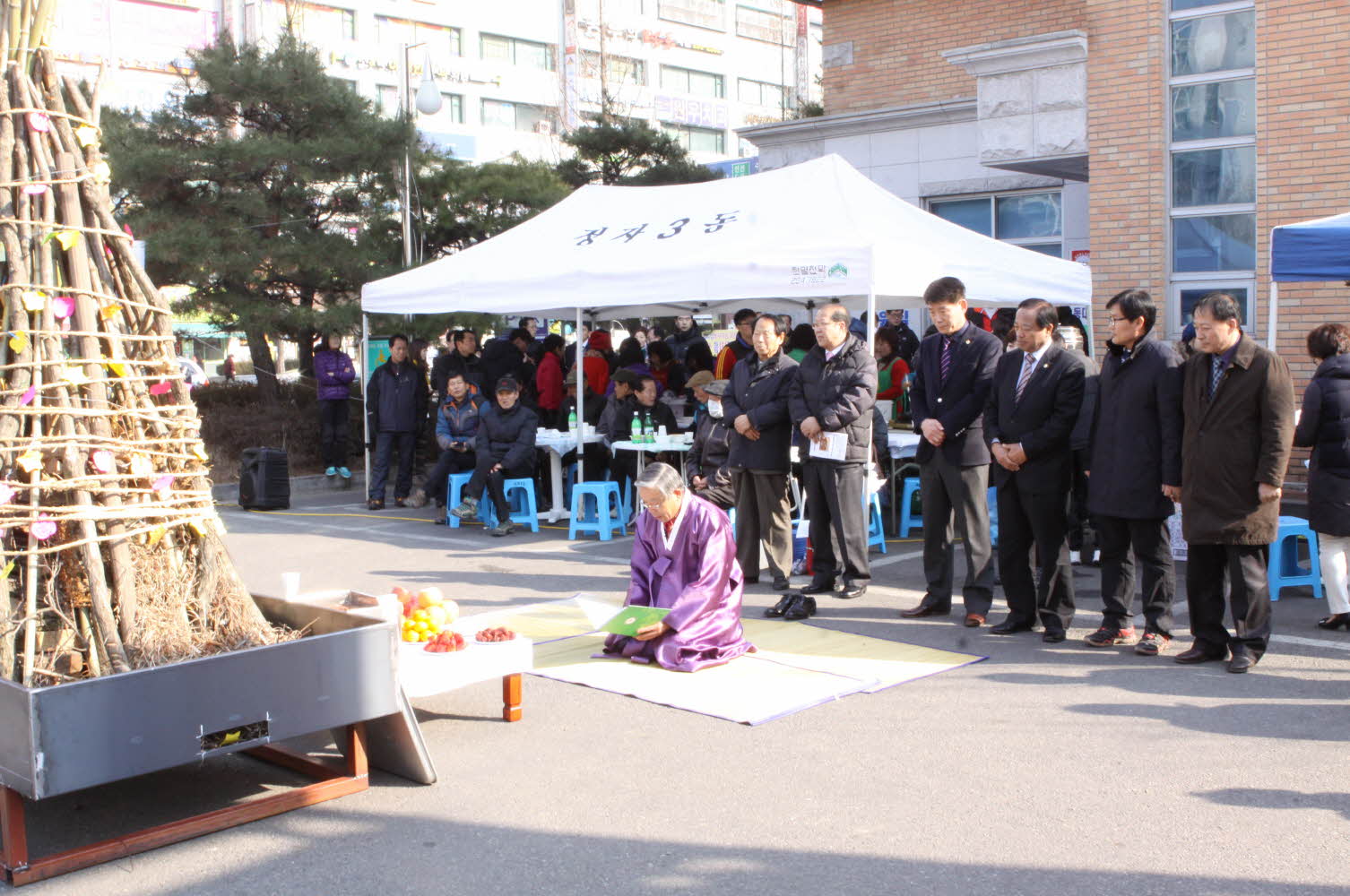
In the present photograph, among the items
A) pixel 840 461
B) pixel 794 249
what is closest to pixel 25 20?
pixel 840 461

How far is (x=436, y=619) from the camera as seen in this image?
227 inches

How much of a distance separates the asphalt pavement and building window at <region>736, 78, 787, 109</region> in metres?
58.1

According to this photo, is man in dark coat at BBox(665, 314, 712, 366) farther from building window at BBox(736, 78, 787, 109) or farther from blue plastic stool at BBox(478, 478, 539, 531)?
building window at BBox(736, 78, 787, 109)

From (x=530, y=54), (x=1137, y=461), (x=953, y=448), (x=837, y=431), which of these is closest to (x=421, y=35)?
(x=530, y=54)

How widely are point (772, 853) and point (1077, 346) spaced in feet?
18.5

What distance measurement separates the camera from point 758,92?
63.0 metres

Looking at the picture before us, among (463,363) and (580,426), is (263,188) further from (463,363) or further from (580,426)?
(580,426)

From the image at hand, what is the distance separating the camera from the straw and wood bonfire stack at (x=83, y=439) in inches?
168

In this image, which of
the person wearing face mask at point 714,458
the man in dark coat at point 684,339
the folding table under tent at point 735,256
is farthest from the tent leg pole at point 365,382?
the person wearing face mask at point 714,458

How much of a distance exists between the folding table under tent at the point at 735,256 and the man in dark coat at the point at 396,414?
1081 millimetres

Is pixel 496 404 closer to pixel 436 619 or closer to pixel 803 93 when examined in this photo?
pixel 436 619

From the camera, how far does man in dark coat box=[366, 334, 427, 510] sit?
44.1 feet

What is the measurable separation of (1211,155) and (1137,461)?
7.94 m

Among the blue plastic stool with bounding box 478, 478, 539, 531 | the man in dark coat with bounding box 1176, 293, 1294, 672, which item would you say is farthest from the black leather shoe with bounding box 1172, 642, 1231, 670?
the blue plastic stool with bounding box 478, 478, 539, 531
